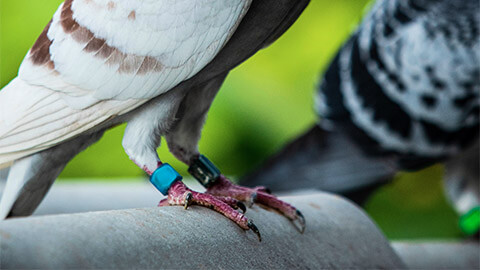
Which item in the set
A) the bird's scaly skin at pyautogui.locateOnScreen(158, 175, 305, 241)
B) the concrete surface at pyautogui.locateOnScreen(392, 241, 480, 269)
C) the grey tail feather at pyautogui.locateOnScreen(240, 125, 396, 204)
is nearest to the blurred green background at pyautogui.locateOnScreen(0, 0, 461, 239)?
the grey tail feather at pyautogui.locateOnScreen(240, 125, 396, 204)

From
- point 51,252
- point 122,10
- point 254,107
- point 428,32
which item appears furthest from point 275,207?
point 254,107

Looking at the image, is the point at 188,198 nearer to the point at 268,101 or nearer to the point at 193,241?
the point at 193,241

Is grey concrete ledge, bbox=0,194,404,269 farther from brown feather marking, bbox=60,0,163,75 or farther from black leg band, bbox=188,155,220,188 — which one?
brown feather marking, bbox=60,0,163,75

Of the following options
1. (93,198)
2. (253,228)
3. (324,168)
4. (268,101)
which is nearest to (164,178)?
(253,228)

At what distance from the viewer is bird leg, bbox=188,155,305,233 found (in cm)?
170

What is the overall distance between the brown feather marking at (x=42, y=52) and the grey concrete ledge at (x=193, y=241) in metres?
0.43

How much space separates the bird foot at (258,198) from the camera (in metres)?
1.70

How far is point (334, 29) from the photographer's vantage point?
6309 mm

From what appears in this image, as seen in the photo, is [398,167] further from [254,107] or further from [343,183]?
[254,107]

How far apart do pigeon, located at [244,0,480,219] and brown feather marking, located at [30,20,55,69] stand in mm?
2197

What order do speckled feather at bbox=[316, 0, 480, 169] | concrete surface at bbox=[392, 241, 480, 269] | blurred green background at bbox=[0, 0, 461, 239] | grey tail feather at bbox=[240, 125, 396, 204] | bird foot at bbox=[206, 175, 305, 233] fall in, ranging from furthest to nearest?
blurred green background at bbox=[0, 0, 461, 239] < grey tail feather at bbox=[240, 125, 396, 204] < speckled feather at bbox=[316, 0, 480, 169] < concrete surface at bbox=[392, 241, 480, 269] < bird foot at bbox=[206, 175, 305, 233]

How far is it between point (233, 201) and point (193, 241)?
259 mm

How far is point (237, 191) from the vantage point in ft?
5.71

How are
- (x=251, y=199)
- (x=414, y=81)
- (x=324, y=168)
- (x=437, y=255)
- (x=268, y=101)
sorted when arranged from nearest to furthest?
(x=251, y=199), (x=437, y=255), (x=414, y=81), (x=324, y=168), (x=268, y=101)
